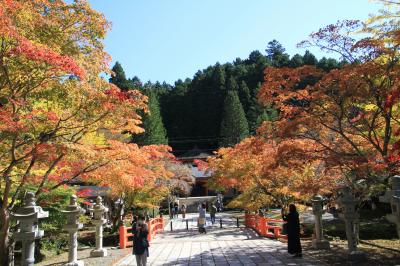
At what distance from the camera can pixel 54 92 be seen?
389 inches

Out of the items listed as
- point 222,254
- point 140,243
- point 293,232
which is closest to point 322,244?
point 293,232

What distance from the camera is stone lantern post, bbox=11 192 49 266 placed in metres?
8.15

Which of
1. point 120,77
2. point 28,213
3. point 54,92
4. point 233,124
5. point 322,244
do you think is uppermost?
point 120,77

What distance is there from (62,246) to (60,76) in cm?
1232

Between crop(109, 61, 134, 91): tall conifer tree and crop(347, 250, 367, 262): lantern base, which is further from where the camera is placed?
crop(109, 61, 134, 91): tall conifer tree

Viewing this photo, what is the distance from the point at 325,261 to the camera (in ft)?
33.8

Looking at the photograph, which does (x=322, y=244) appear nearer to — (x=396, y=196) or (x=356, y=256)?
(x=356, y=256)

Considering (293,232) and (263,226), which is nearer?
(293,232)

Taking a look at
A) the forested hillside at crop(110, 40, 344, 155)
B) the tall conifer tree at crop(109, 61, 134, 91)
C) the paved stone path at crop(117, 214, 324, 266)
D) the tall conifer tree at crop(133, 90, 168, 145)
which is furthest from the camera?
the forested hillside at crop(110, 40, 344, 155)

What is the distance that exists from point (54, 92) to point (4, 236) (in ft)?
13.5

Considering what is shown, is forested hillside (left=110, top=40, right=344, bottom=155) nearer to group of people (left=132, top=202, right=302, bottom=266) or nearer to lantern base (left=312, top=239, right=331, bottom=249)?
lantern base (left=312, top=239, right=331, bottom=249)

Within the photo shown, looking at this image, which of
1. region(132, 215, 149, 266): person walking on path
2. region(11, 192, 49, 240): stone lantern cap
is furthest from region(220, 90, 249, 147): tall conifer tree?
region(11, 192, 49, 240): stone lantern cap

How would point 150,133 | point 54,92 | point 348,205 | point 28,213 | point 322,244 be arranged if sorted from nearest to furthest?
point 28,213 → point 54,92 → point 348,205 → point 322,244 → point 150,133

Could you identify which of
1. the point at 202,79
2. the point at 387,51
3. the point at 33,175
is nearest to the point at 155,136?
the point at 202,79
